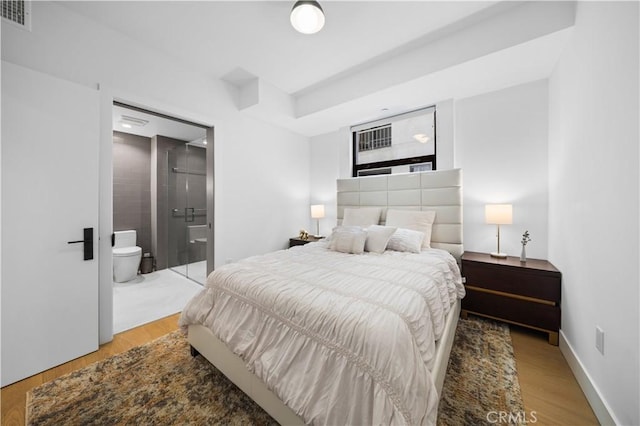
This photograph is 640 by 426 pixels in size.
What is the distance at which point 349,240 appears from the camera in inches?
102

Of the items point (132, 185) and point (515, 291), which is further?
point (132, 185)

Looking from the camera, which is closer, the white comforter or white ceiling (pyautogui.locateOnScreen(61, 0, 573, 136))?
the white comforter

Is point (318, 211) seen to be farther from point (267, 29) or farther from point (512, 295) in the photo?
point (512, 295)

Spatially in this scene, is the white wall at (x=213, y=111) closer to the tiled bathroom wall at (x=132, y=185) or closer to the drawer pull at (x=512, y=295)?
the tiled bathroom wall at (x=132, y=185)

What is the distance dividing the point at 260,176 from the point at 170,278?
7.48 feet

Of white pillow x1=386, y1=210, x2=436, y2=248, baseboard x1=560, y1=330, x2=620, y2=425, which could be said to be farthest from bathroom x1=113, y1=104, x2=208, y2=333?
baseboard x1=560, y1=330, x2=620, y2=425

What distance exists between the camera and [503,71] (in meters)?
2.41

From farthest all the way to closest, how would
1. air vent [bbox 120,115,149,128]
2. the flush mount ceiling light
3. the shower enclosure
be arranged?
the shower enclosure → air vent [bbox 120,115,149,128] → the flush mount ceiling light

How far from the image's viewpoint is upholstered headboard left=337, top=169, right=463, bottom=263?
2889 mm

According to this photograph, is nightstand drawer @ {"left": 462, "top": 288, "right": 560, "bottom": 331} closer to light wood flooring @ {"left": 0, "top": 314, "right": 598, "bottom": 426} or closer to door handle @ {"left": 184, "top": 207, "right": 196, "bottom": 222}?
light wood flooring @ {"left": 0, "top": 314, "right": 598, "bottom": 426}

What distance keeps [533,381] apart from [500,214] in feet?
4.89

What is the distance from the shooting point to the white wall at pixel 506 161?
8.43 ft

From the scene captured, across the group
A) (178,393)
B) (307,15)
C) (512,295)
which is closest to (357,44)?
(307,15)

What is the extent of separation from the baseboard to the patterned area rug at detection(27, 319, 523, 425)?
14.1 inches
